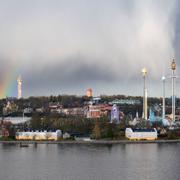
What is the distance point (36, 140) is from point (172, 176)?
59.4 ft

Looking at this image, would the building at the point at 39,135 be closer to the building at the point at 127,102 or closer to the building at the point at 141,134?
the building at the point at 141,134

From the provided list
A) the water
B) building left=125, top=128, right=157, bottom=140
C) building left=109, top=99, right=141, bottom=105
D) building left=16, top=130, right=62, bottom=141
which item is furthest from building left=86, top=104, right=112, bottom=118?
the water

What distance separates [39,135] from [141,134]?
5.29 metres

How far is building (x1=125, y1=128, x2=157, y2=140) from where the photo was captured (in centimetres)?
3009

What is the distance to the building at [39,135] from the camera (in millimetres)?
30955

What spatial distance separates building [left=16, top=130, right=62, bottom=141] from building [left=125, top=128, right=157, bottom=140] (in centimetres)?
355

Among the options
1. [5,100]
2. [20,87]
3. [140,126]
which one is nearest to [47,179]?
[140,126]

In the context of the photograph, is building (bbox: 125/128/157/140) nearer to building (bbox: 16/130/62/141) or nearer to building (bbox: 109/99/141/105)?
building (bbox: 16/130/62/141)

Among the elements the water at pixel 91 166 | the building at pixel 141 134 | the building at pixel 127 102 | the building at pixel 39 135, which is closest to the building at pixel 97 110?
the building at pixel 127 102

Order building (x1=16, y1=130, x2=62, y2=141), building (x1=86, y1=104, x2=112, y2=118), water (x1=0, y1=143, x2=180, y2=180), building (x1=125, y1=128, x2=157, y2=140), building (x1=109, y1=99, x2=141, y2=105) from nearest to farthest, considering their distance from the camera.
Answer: water (x1=0, y1=143, x2=180, y2=180), building (x1=125, y1=128, x2=157, y2=140), building (x1=16, y1=130, x2=62, y2=141), building (x1=86, y1=104, x2=112, y2=118), building (x1=109, y1=99, x2=141, y2=105)

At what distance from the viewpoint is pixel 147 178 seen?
507 inches

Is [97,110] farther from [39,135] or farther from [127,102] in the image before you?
[39,135]

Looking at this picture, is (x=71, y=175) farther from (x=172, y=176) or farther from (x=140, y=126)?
(x=140, y=126)

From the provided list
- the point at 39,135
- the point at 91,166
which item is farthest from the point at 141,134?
the point at 91,166
